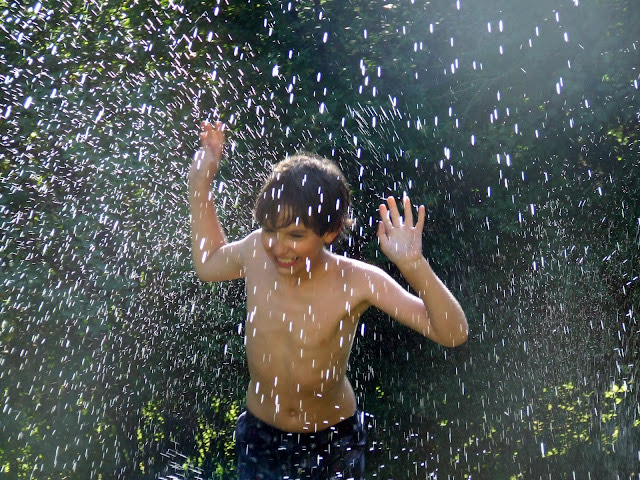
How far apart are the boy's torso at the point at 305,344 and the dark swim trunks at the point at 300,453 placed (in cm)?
3

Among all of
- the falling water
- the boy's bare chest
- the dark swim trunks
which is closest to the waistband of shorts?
the dark swim trunks

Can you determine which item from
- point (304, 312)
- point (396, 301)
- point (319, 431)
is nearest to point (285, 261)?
point (304, 312)

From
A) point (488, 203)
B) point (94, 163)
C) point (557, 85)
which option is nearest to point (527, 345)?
point (488, 203)

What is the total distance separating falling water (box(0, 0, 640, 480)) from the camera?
12.2ft

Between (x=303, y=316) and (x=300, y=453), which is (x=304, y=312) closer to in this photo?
(x=303, y=316)

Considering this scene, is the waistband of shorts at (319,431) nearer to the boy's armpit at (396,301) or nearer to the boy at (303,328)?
the boy at (303,328)

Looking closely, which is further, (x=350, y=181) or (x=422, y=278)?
(x=350, y=181)

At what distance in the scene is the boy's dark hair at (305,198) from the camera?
253 cm

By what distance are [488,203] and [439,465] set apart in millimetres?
1556

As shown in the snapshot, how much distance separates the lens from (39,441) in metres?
4.33

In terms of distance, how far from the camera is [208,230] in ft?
9.39

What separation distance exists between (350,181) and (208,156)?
49.9 inches

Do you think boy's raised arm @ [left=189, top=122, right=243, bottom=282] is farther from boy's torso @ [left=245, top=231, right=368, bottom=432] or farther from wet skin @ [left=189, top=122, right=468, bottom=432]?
boy's torso @ [left=245, top=231, right=368, bottom=432]

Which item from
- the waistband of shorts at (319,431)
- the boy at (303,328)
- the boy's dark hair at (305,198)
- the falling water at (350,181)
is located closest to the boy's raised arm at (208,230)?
the boy at (303,328)
